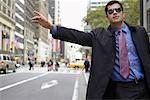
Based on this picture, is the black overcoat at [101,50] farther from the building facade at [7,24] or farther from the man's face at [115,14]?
the building facade at [7,24]

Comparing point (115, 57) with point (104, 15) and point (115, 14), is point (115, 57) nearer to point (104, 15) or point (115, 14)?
point (115, 14)

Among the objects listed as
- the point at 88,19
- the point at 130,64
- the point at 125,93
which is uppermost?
the point at 88,19

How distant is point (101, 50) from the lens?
4.02 m

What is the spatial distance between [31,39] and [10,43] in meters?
43.5

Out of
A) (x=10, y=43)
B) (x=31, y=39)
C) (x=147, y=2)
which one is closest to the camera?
(x=147, y=2)

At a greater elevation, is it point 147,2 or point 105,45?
point 147,2

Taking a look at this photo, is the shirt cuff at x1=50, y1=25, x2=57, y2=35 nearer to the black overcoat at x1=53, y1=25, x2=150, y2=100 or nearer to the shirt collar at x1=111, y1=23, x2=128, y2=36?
the black overcoat at x1=53, y1=25, x2=150, y2=100

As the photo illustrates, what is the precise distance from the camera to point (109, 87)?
158 inches

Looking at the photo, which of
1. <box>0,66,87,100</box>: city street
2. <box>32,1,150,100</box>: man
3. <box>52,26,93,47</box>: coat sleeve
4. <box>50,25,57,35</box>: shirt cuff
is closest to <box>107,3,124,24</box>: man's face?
<box>32,1,150,100</box>: man

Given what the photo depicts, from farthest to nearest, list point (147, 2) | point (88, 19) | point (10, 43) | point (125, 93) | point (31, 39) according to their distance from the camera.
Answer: point (31, 39) → point (10, 43) → point (88, 19) → point (147, 2) → point (125, 93)

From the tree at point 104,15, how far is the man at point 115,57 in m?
42.3

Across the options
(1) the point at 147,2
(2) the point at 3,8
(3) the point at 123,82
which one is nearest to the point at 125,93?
(3) the point at 123,82

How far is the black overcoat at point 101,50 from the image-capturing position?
394 centimetres

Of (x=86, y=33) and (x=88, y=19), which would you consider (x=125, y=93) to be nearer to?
(x=86, y=33)
